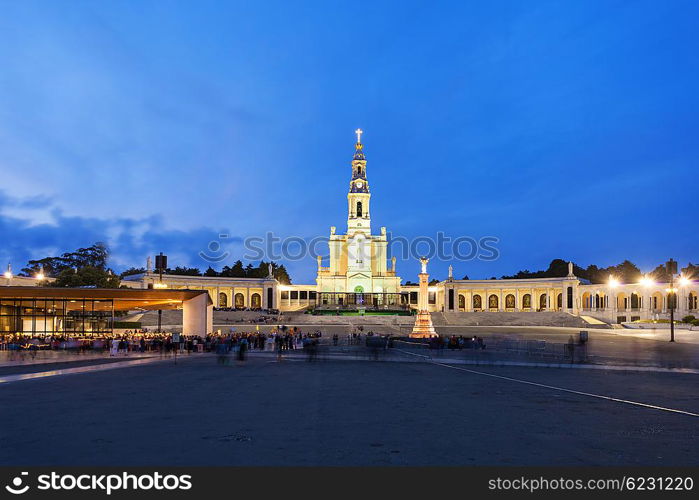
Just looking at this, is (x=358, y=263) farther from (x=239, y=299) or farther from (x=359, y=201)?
(x=239, y=299)

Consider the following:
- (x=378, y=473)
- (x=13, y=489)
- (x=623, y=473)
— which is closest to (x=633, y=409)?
(x=623, y=473)

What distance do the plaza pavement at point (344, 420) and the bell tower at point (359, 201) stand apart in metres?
114

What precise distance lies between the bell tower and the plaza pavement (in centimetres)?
11420

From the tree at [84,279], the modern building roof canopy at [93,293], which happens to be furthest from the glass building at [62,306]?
the tree at [84,279]

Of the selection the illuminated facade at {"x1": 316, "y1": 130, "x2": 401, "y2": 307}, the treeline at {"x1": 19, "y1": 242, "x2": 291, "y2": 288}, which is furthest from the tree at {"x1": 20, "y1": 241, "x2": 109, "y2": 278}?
the illuminated facade at {"x1": 316, "y1": 130, "x2": 401, "y2": 307}

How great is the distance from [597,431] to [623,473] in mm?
3383

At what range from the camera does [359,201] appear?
13800cm

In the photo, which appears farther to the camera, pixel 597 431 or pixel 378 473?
pixel 597 431

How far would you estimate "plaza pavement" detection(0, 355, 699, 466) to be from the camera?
995 centimetres

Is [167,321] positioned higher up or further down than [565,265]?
further down

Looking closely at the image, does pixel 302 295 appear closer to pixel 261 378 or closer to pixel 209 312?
pixel 209 312

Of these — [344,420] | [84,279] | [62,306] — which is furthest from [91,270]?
[344,420]

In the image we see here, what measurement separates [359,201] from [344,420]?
12586 centimetres

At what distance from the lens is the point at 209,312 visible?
4403 cm
